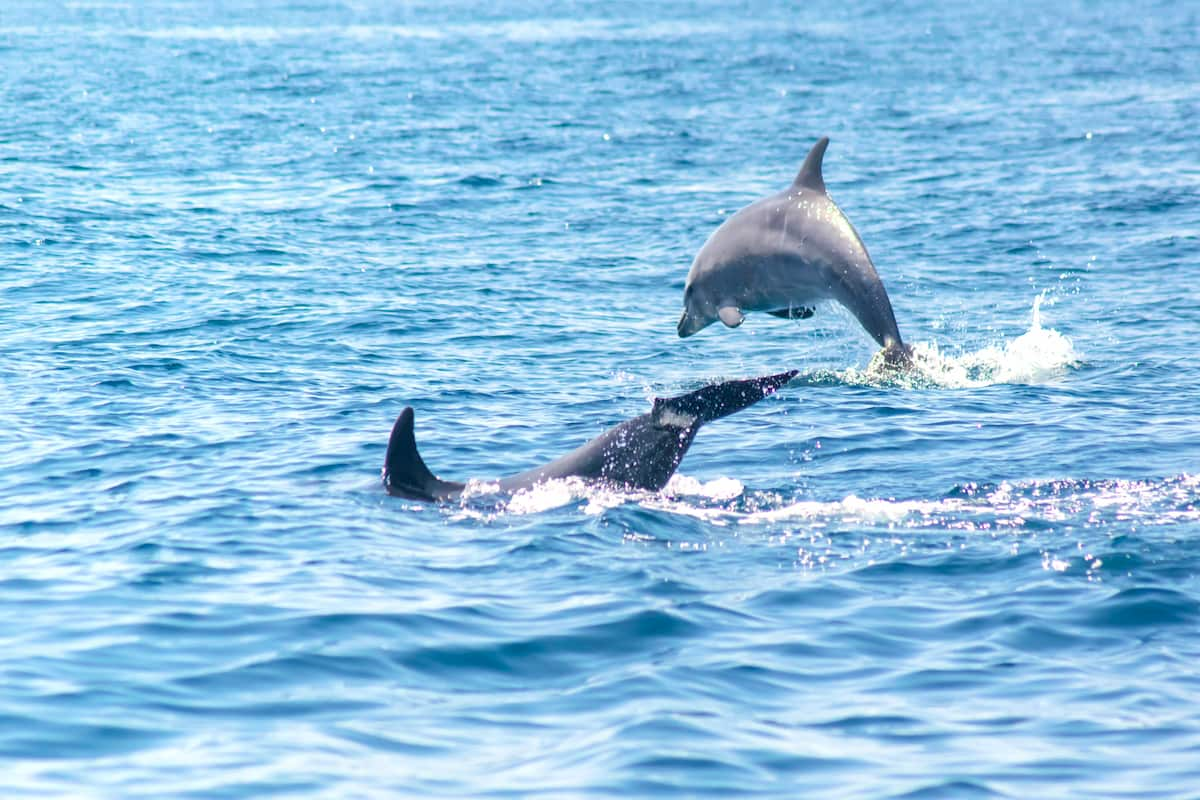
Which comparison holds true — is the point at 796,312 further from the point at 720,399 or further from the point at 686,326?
the point at 720,399

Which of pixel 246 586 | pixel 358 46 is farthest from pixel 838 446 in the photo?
pixel 358 46

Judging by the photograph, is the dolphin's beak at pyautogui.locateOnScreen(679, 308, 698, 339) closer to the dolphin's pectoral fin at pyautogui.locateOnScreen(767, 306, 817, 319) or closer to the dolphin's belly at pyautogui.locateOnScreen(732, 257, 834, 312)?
the dolphin's belly at pyautogui.locateOnScreen(732, 257, 834, 312)

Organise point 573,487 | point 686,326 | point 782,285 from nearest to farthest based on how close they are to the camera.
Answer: point 573,487
point 782,285
point 686,326

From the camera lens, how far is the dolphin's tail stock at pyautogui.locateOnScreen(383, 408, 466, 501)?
1329 cm

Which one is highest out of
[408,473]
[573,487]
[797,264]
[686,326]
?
[797,264]

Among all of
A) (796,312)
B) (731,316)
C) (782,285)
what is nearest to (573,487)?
(731,316)

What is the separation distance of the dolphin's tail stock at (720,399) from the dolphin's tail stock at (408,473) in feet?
6.14

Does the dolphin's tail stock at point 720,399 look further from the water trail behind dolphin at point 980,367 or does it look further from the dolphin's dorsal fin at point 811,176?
the water trail behind dolphin at point 980,367

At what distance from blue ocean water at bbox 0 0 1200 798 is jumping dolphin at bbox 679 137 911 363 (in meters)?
1.28

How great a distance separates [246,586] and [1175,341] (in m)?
13.1

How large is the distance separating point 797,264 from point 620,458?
9.89 feet

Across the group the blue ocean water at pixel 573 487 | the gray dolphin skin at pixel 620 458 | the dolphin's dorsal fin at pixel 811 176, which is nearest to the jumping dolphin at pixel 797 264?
the dolphin's dorsal fin at pixel 811 176

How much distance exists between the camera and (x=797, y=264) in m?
15.3

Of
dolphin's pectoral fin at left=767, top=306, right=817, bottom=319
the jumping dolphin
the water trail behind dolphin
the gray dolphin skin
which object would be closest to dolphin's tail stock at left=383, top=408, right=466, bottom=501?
the gray dolphin skin
